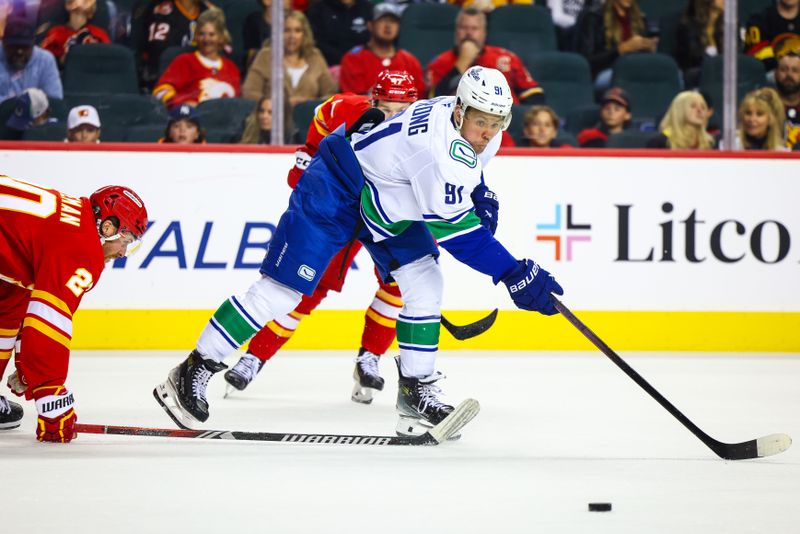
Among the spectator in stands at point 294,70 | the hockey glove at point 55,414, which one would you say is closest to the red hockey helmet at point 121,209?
the hockey glove at point 55,414

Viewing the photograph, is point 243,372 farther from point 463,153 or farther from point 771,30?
point 771,30

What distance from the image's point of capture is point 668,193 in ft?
22.6

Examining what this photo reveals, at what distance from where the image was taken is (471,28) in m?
7.42

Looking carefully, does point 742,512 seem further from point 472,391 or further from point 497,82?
point 472,391

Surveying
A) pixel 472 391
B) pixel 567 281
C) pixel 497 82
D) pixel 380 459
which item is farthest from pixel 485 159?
pixel 567 281

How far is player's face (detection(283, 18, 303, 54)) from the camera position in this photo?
268 inches

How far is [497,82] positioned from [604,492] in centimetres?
135

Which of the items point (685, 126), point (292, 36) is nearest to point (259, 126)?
point (292, 36)

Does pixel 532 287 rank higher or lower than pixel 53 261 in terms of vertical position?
lower

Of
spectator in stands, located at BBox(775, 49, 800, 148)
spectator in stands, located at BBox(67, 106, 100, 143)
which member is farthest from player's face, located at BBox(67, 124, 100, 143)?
spectator in stands, located at BBox(775, 49, 800, 148)

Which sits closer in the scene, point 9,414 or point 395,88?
point 9,414

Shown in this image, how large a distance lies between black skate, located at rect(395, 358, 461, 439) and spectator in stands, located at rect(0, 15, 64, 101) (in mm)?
3097

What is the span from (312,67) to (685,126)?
80.5 inches

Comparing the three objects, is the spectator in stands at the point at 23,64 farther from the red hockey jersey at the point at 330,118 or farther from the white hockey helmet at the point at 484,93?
the white hockey helmet at the point at 484,93
